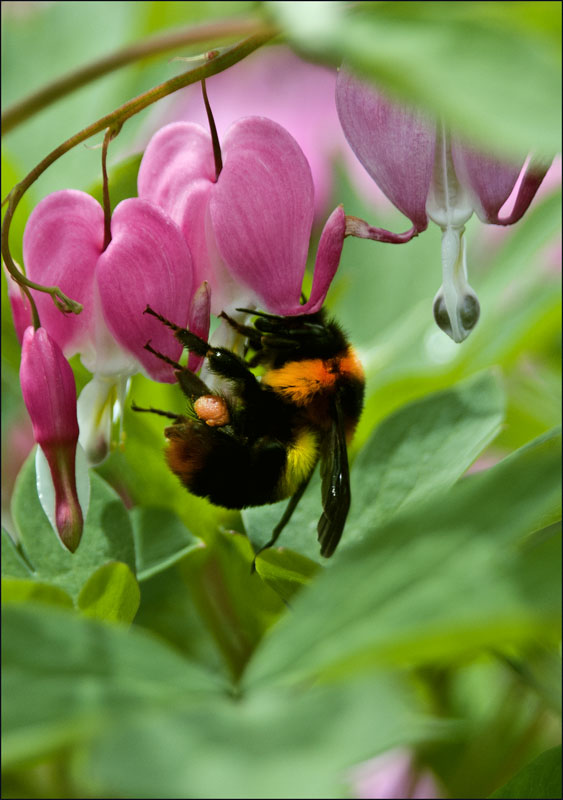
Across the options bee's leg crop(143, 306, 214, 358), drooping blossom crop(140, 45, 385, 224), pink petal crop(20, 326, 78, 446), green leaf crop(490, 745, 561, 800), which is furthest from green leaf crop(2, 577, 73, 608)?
drooping blossom crop(140, 45, 385, 224)

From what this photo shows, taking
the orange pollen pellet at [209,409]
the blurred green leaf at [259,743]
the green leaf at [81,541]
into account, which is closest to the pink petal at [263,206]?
the orange pollen pellet at [209,409]

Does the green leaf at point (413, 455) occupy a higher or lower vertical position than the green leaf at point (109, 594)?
lower

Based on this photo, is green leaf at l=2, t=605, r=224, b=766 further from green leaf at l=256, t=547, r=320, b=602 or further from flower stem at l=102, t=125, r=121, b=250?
flower stem at l=102, t=125, r=121, b=250

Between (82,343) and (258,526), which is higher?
(82,343)

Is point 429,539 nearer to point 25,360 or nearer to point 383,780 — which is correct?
point 25,360

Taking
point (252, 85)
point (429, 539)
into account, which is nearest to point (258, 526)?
point (429, 539)

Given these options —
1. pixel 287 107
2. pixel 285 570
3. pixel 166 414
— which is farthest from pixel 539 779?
pixel 287 107

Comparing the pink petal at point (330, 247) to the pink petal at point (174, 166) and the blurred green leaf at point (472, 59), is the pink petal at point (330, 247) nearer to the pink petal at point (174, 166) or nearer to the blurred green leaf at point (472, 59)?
the pink petal at point (174, 166)
